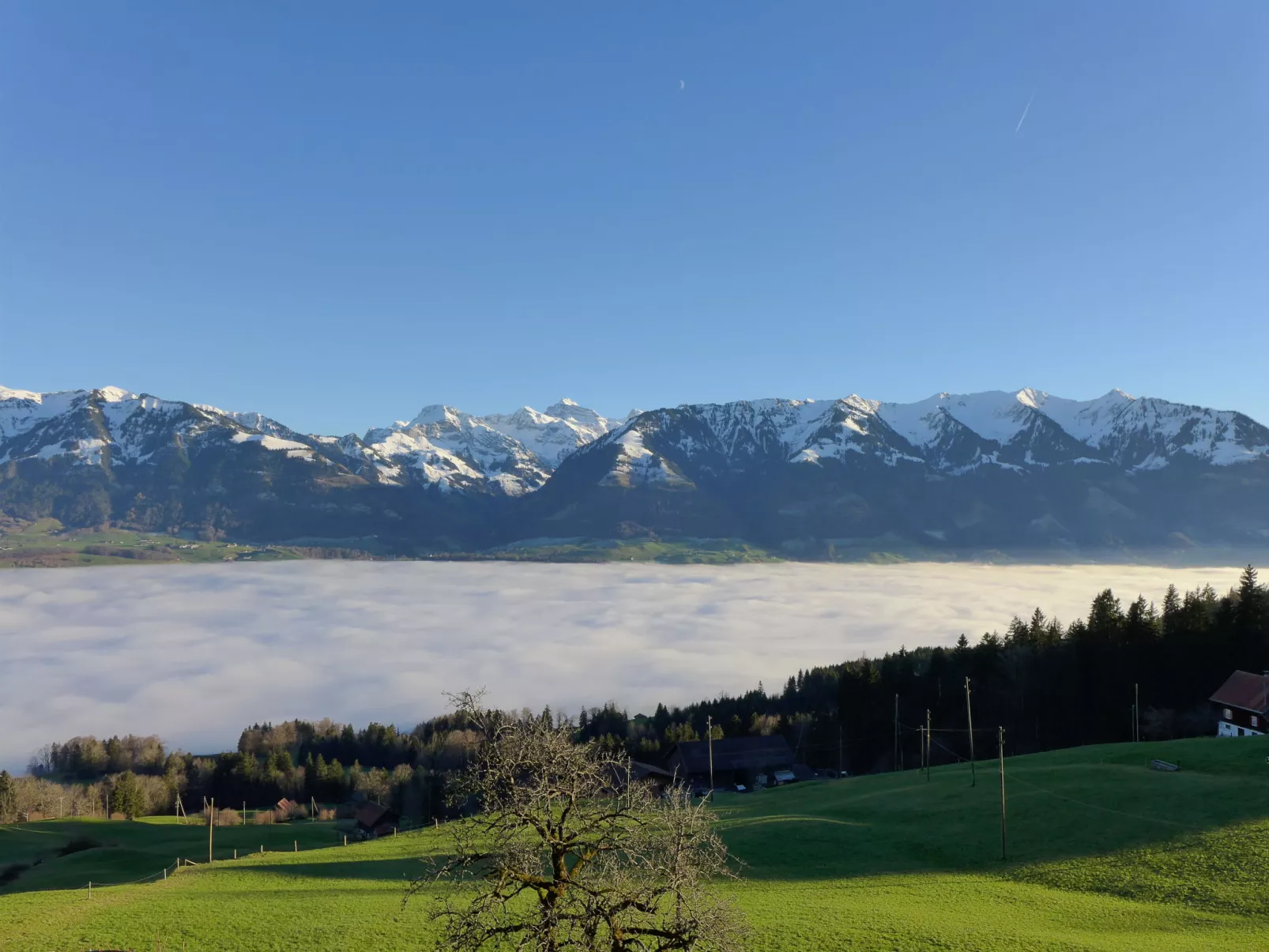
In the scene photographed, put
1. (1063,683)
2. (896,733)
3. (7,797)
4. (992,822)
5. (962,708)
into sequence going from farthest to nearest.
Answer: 1. (7,797)
2. (962,708)
3. (896,733)
4. (1063,683)
5. (992,822)

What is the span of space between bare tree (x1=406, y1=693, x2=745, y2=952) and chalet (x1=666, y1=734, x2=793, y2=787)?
98950 millimetres

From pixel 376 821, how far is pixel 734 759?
53.0 m

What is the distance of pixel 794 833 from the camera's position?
53531 mm

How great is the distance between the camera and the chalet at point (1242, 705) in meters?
78.9

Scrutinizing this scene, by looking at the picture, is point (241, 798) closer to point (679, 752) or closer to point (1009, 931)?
point (679, 752)

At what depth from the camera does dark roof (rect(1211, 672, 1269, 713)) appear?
79062mm

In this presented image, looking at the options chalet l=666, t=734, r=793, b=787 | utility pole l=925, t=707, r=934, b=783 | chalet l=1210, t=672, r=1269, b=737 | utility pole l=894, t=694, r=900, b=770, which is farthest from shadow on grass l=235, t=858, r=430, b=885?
chalet l=1210, t=672, r=1269, b=737

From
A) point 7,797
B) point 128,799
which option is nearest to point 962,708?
point 128,799

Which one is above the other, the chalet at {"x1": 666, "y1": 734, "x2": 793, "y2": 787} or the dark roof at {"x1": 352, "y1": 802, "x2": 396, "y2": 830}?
the chalet at {"x1": 666, "y1": 734, "x2": 793, "y2": 787}

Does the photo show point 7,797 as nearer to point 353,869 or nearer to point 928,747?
point 353,869

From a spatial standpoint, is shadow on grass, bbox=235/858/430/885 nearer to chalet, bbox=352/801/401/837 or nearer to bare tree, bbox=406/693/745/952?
bare tree, bbox=406/693/745/952

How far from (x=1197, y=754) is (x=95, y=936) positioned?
7765 centimetres

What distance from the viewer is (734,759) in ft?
379

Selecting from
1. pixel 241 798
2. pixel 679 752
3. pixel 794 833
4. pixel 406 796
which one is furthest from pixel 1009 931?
pixel 241 798
